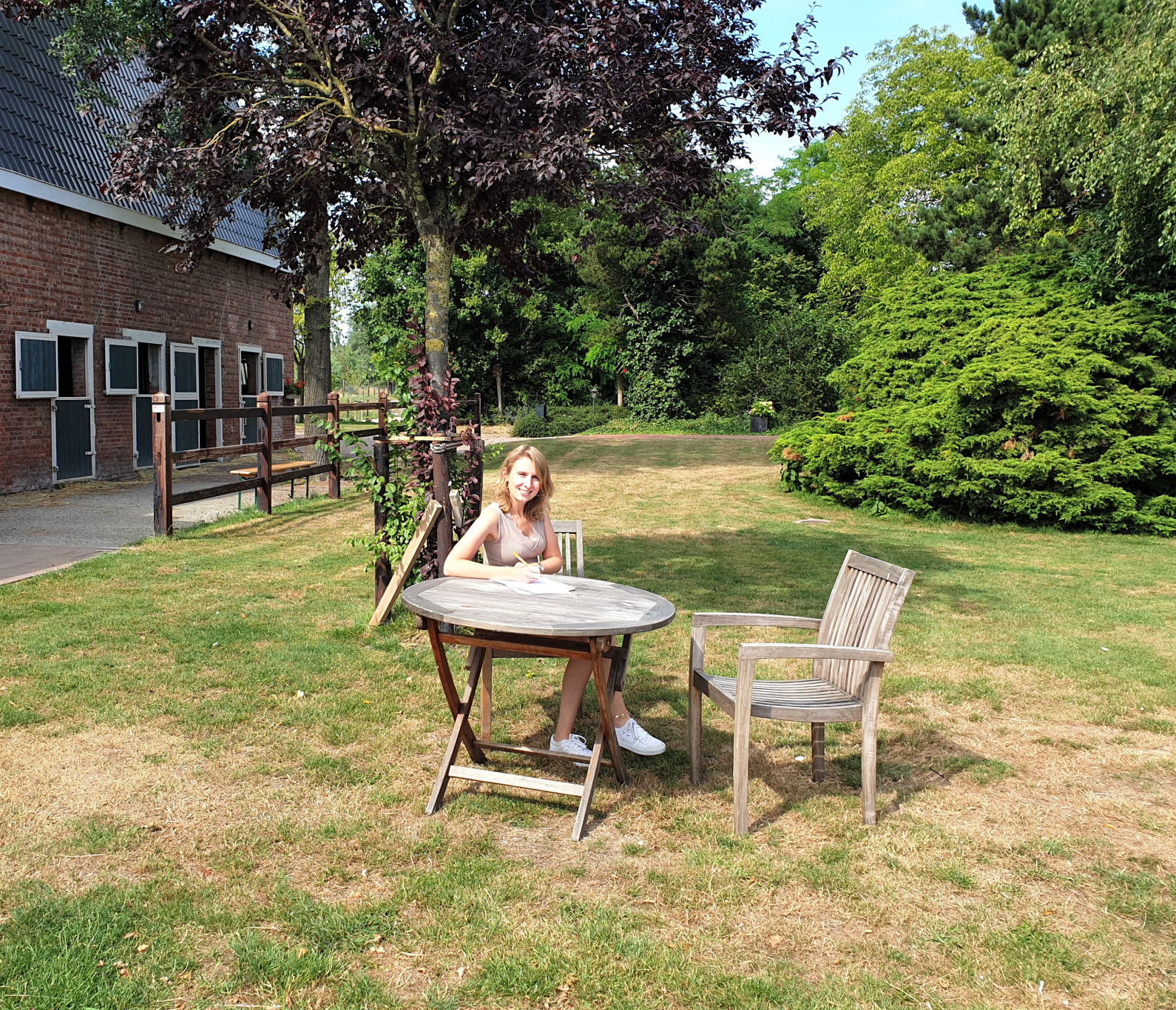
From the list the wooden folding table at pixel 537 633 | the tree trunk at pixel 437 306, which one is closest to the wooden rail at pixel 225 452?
the tree trunk at pixel 437 306

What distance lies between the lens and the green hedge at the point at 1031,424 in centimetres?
1223

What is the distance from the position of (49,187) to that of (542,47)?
10401 millimetres

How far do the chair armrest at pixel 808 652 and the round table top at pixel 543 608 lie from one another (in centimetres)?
34

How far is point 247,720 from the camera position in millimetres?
5047

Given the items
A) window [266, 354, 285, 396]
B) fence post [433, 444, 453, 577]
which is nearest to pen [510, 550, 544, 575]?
fence post [433, 444, 453, 577]

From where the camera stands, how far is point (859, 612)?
437cm

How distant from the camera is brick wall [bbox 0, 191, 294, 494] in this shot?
13.6m

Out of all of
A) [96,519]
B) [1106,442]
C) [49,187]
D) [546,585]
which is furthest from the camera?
[49,187]

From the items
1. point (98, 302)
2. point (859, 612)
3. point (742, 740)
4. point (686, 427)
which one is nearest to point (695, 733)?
point (742, 740)

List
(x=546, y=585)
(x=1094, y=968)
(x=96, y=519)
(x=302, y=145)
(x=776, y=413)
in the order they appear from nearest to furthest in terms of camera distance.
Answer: (x=1094, y=968)
(x=546, y=585)
(x=302, y=145)
(x=96, y=519)
(x=776, y=413)

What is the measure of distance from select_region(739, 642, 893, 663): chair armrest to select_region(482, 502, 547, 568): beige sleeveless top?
1.24 meters

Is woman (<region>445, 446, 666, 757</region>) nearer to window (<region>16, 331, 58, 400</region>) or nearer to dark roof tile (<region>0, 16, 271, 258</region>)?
dark roof tile (<region>0, 16, 271, 258</region>)

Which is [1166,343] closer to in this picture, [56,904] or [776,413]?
[56,904]

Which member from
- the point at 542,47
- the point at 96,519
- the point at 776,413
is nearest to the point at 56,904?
the point at 542,47
